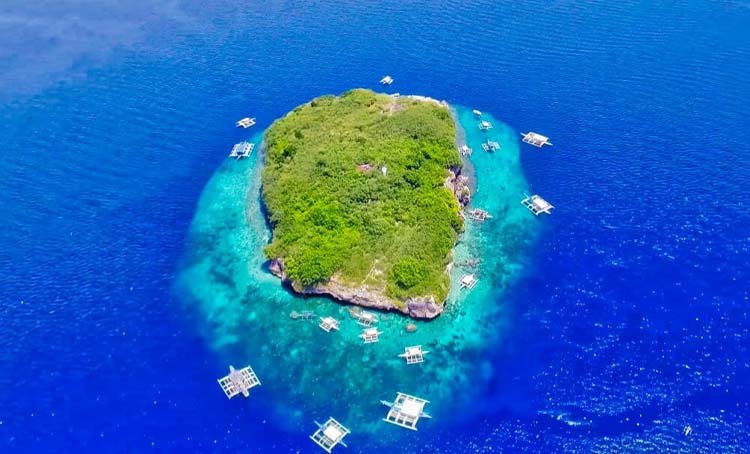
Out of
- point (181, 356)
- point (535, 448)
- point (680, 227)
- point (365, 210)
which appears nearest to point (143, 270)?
point (181, 356)

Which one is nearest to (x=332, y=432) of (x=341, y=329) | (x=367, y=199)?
(x=341, y=329)

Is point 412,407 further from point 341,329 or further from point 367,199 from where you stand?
point 367,199

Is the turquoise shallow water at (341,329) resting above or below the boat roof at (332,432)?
above

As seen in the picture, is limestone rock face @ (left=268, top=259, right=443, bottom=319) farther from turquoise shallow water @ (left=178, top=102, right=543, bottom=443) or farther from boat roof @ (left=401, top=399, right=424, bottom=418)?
boat roof @ (left=401, top=399, right=424, bottom=418)

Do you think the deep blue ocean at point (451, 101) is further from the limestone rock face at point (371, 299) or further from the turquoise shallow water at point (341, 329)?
the limestone rock face at point (371, 299)

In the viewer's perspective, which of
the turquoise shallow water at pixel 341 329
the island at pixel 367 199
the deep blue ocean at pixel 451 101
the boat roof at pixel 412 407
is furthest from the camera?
the island at pixel 367 199

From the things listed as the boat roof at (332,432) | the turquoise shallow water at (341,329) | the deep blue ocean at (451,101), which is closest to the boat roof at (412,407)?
the turquoise shallow water at (341,329)
